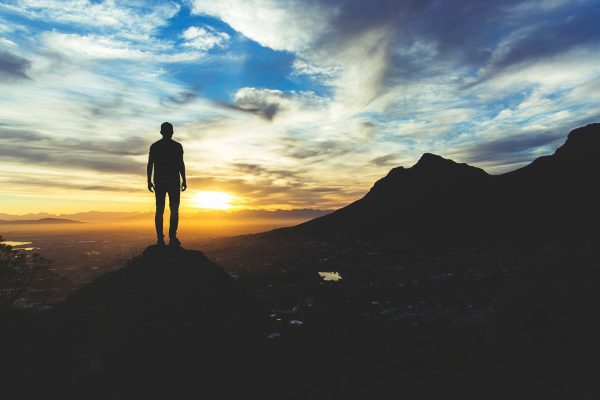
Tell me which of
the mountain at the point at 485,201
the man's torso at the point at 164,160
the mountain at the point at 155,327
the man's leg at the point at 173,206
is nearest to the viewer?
the mountain at the point at 155,327

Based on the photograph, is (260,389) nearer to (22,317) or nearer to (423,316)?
(22,317)

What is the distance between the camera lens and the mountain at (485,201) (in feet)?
131

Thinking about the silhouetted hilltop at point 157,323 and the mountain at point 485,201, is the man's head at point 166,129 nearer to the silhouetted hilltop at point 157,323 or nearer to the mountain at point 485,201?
the silhouetted hilltop at point 157,323

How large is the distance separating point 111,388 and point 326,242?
3626cm

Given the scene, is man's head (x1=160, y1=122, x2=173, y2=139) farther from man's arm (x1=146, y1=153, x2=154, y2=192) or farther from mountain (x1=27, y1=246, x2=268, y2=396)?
mountain (x1=27, y1=246, x2=268, y2=396)

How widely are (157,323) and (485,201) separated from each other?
50113 millimetres

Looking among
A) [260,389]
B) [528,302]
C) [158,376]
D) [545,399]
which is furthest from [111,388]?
[528,302]

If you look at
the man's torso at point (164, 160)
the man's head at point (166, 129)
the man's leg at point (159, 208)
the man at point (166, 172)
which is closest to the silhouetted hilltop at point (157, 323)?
the man's leg at point (159, 208)

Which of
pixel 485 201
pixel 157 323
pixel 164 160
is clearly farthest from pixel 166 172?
pixel 485 201

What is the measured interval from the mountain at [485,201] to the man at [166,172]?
37.5 metres

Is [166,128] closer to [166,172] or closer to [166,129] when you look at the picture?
[166,129]

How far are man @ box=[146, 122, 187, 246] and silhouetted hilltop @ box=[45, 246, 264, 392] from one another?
81 cm

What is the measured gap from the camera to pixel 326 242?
42469 millimetres

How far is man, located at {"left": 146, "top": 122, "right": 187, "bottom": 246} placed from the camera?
30.2 feet
